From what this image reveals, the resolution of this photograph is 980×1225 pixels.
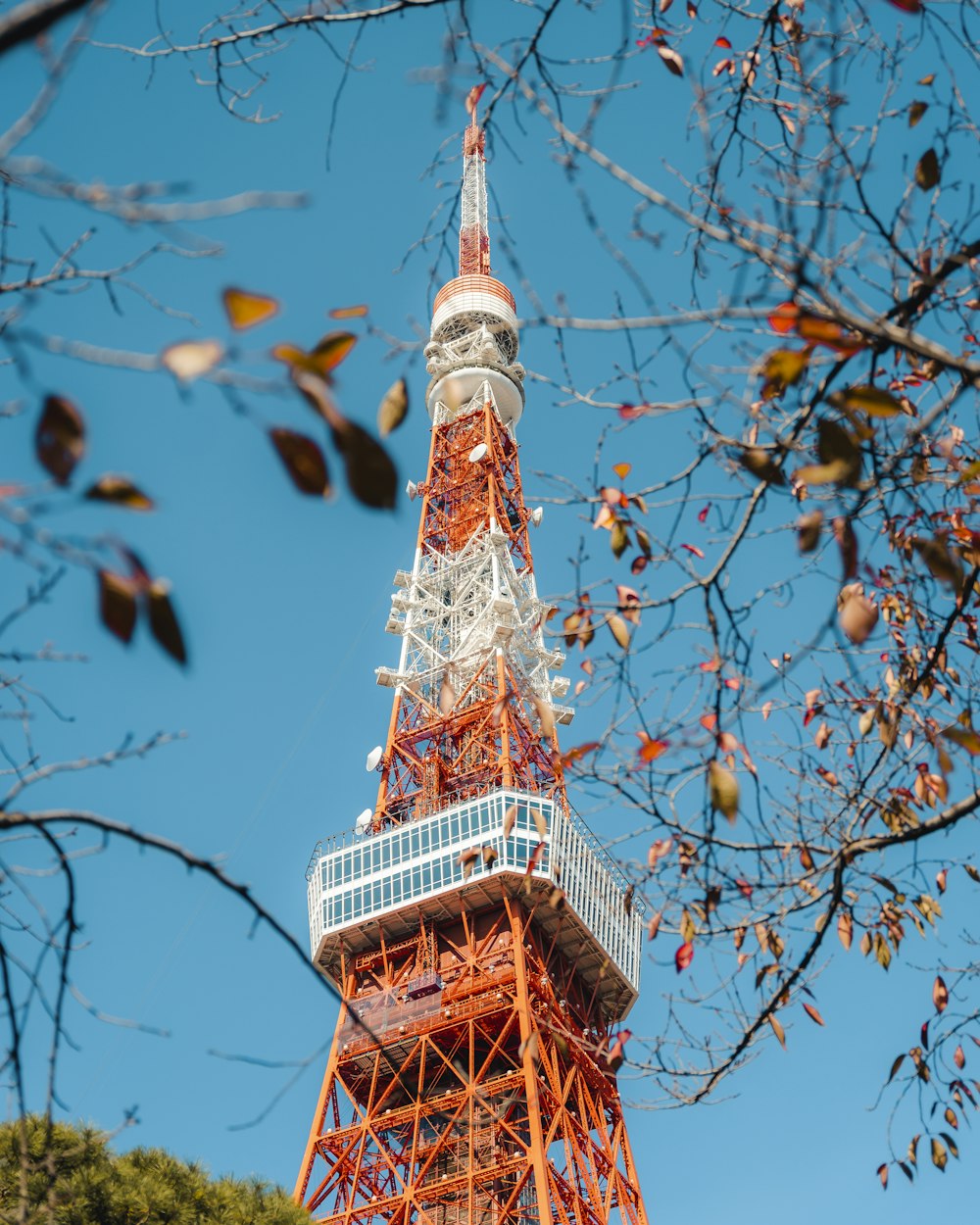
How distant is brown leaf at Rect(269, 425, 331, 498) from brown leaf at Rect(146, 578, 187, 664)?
36cm

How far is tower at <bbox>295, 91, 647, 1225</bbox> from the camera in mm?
37344

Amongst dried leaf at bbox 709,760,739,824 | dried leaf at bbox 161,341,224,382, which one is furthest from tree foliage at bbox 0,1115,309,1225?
dried leaf at bbox 161,341,224,382

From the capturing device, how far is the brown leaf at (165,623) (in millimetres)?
3082

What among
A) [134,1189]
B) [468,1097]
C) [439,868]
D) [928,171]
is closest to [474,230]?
[439,868]

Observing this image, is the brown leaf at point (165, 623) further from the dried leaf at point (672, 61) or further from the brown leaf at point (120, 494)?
the dried leaf at point (672, 61)

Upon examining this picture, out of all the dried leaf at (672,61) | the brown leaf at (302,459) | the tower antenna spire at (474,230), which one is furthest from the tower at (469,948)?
the brown leaf at (302,459)

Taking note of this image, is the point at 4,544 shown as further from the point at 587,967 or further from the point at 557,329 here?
the point at 587,967

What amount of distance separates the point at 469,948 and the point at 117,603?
39284 millimetres

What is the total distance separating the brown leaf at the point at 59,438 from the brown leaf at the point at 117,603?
22cm

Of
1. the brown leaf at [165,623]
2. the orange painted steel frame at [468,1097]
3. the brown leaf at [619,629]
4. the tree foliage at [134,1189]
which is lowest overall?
the brown leaf at [165,623]

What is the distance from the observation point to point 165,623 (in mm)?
3109

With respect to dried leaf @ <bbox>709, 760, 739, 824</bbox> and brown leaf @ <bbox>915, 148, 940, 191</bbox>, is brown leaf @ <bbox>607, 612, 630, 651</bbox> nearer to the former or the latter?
dried leaf @ <bbox>709, 760, 739, 824</bbox>

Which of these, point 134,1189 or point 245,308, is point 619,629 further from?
point 134,1189

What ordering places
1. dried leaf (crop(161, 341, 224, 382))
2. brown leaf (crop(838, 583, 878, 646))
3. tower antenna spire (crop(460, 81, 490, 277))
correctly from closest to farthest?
dried leaf (crop(161, 341, 224, 382))
brown leaf (crop(838, 583, 878, 646))
tower antenna spire (crop(460, 81, 490, 277))
